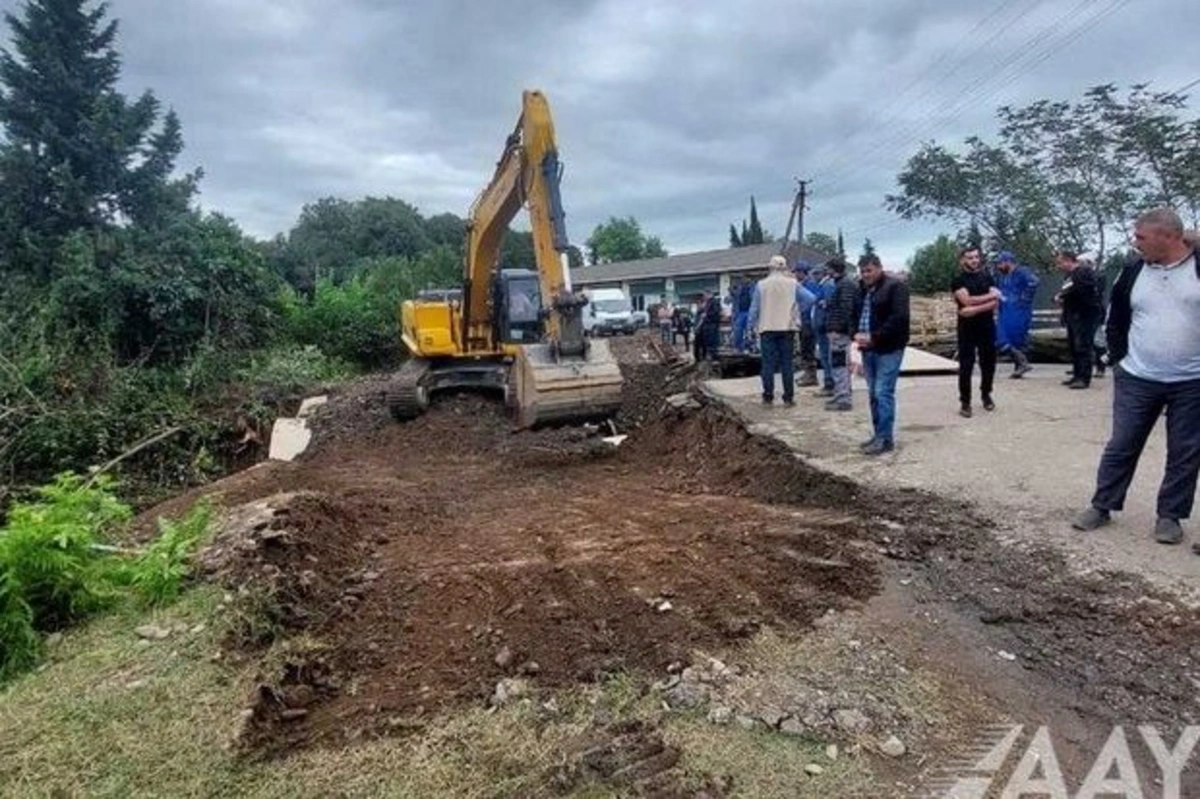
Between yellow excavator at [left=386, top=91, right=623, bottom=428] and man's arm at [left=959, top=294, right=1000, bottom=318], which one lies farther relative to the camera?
yellow excavator at [left=386, top=91, right=623, bottom=428]

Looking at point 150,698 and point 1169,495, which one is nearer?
point 150,698

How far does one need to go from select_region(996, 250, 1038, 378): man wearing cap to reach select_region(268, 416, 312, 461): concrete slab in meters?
9.10

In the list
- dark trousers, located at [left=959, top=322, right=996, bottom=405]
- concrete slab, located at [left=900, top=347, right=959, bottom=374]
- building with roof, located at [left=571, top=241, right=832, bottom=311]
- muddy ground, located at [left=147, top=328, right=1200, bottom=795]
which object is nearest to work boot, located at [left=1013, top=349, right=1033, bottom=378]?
concrete slab, located at [left=900, top=347, right=959, bottom=374]

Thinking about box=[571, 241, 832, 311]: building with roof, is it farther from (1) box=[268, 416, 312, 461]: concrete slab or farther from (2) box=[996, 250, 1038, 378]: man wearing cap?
(1) box=[268, 416, 312, 461]: concrete slab

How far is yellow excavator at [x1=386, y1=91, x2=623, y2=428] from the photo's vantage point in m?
8.34

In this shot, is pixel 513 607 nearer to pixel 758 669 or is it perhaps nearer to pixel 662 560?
pixel 662 560

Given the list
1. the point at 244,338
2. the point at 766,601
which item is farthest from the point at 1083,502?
the point at 244,338

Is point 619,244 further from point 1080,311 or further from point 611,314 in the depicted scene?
point 1080,311

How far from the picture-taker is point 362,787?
2.43m

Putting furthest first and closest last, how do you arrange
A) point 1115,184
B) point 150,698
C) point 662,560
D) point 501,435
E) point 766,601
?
1. point 1115,184
2. point 501,435
3. point 662,560
4. point 766,601
5. point 150,698

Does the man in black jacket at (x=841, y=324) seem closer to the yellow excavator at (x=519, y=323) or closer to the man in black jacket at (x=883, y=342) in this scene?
the man in black jacket at (x=883, y=342)

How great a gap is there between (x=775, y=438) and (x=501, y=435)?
3745mm

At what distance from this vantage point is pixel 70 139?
21.8 meters

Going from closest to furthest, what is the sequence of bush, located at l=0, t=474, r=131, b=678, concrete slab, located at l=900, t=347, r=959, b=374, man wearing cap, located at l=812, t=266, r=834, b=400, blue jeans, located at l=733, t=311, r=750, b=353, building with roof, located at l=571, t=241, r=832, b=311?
bush, located at l=0, t=474, r=131, b=678
man wearing cap, located at l=812, t=266, r=834, b=400
concrete slab, located at l=900, t=347, r=959, b=374
blue jeans, located at l=733, t=311, r=750, b=353
building with roof, located at l=571, t=241, r=832, b=311
